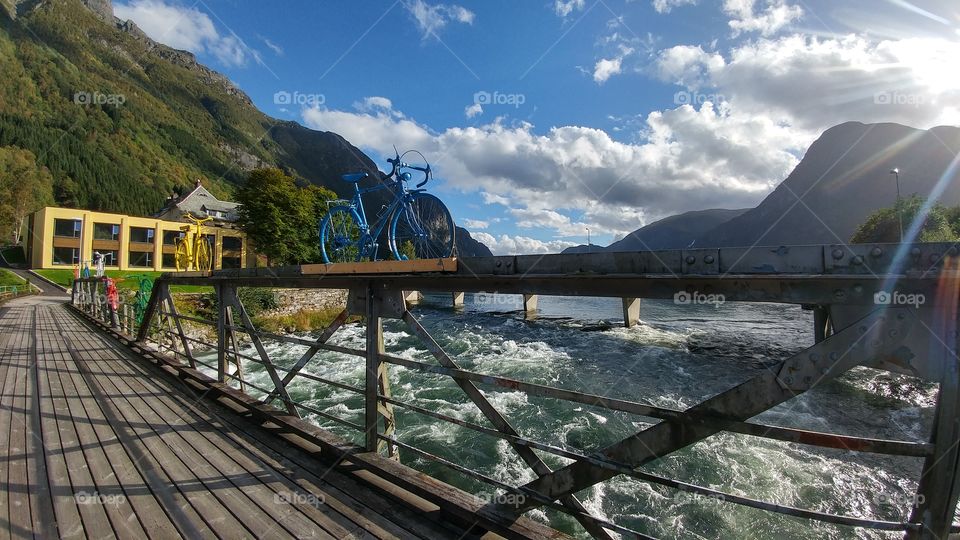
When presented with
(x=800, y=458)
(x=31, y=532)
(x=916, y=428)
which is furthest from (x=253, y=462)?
(x=916, y=428)

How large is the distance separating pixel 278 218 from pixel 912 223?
53.6m

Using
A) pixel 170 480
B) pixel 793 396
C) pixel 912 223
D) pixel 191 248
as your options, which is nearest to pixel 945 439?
pixel 793 396

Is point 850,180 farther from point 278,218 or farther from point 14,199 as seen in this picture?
point 14,199

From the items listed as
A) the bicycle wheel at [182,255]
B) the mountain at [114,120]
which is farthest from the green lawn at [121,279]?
the mountain at [114,120]

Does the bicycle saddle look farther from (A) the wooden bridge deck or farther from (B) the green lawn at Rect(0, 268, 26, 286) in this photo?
(B) the green lawn at Rect(0, 268, 26, 286)

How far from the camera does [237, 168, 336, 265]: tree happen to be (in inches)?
1410

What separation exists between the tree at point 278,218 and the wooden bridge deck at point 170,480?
104 feet

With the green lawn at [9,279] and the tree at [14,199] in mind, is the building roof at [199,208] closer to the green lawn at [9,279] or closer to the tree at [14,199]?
the tree at [14,199]

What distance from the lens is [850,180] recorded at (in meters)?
167

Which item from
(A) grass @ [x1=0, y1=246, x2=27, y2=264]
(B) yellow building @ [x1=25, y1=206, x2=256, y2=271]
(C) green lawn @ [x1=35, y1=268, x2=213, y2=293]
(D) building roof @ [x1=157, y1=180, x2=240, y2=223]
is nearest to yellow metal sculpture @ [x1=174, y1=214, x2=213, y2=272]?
(C) green lawn @ [x1=35, y1=268, x2=213, y2=293]

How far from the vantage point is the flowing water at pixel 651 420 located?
6.48 metres

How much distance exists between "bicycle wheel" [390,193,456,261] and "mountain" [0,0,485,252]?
192 ft

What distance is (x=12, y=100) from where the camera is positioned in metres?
96.1

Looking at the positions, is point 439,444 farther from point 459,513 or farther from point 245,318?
point 459,513
